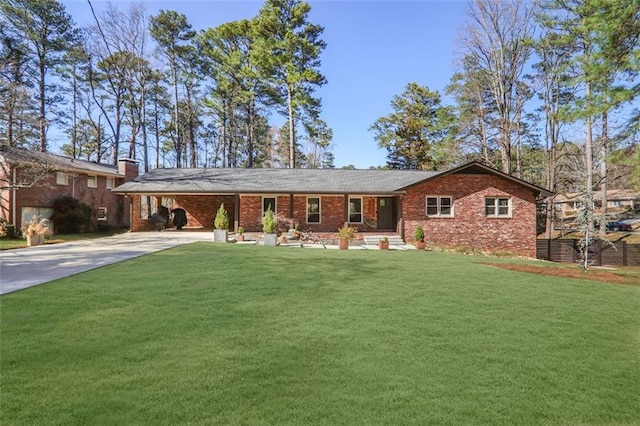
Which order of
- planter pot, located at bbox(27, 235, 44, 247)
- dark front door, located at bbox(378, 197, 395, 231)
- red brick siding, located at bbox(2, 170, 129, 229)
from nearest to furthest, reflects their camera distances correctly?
planter pot, located at bbox(27, 235, 44, 247) → red brick siding, located at bbox(2, 170, 129, 229) → dark front door, located at bbox(378, 197, 395, 231)

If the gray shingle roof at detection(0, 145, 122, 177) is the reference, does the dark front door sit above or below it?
below

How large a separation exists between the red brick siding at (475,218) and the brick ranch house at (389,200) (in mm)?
46

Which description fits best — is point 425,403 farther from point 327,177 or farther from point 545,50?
point 545,50

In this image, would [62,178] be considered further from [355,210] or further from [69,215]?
[355,210]

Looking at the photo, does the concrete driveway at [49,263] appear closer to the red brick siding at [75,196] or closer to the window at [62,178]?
the red brick siding at [75,196]

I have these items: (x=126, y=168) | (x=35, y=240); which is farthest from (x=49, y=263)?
(x=126, y=168)

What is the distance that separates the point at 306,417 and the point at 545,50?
98.8 ft

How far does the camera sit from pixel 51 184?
19.7 meters

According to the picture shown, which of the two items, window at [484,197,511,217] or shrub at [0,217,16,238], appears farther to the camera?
window at [484,197,511,217]

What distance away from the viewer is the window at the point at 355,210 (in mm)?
19564

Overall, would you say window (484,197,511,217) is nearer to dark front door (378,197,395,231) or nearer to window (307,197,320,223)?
dark front door (378,197,395,231)

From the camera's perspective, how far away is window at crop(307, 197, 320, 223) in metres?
19.3

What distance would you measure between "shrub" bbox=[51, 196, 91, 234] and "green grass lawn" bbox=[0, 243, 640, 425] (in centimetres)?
1639

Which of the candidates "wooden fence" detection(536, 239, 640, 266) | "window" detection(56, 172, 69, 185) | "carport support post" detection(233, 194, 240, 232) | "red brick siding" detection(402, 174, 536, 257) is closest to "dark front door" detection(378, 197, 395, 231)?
"red brick siding" detection(402, 174, 536, 257)
